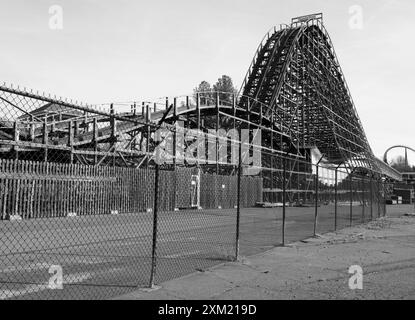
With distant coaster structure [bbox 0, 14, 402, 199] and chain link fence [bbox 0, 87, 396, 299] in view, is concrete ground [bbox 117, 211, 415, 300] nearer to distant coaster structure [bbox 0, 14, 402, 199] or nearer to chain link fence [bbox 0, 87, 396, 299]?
chain link fence [bbox 0, 87, 396, 299]

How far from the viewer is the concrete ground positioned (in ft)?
19.0

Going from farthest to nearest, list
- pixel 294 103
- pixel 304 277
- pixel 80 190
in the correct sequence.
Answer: pixel 294 103
pixel 80 190
pixel 304 277

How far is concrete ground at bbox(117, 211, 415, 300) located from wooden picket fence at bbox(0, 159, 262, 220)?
10.5 metres

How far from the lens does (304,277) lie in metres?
7.06

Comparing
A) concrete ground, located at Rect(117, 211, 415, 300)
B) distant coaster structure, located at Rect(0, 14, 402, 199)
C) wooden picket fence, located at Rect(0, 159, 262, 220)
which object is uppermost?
distant coaster structure, located at Rect(0, 14, 402, 199)

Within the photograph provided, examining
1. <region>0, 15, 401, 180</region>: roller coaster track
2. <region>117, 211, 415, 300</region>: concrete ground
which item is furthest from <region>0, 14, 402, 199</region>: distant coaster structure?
<region>117, 211, 415, 300</region>: concrete ground

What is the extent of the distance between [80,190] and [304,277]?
13.3 m

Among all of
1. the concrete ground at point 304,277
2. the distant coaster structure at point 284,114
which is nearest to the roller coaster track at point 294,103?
the distant coaster structure at point 284,114

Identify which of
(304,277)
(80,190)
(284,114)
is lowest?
(304,277)

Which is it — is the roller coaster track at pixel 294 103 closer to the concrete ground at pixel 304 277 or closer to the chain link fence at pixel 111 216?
the chain link fence at pixel 111 216

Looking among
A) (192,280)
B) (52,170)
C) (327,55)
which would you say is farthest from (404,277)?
(327,55)

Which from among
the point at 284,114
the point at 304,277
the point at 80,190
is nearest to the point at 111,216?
the point at 80,190

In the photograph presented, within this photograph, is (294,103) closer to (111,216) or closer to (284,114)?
(284,114)

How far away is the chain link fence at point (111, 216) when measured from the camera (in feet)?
21.5
